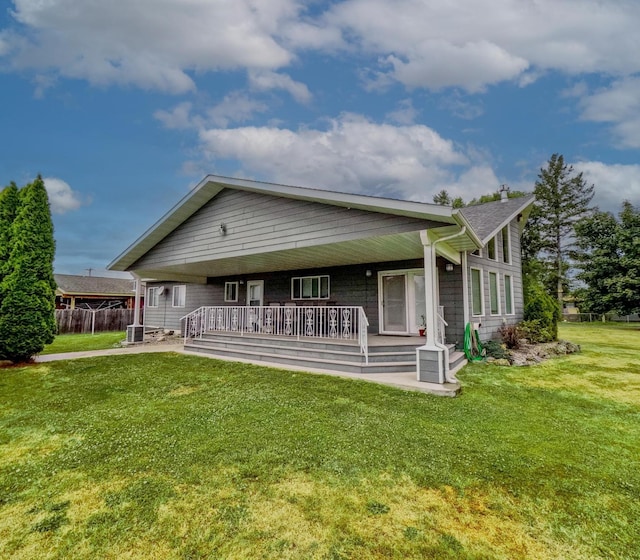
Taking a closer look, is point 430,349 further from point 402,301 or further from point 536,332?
point 536,332

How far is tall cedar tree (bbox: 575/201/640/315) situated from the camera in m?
19.2

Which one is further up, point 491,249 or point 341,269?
point 491,249

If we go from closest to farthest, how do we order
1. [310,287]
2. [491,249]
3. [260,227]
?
[260,227] → [491,249] → [310,287]

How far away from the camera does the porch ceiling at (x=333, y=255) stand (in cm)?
668

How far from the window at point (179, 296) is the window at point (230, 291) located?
280cm

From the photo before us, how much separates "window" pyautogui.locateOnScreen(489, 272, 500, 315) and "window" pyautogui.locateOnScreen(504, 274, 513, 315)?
33.1 inches

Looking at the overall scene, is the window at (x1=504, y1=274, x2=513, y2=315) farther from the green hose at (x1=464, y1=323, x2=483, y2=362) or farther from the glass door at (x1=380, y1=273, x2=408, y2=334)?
the glass door at (x1=380, y1=273, x2=408, y2=334)

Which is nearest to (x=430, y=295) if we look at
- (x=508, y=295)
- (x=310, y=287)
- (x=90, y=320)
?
(x=310, y=287)

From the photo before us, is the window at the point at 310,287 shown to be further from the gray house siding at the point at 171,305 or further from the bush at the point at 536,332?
the bush at the point at 536,332

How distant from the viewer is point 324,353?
22.7 ft

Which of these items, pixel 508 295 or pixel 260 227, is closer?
pixel 260 227

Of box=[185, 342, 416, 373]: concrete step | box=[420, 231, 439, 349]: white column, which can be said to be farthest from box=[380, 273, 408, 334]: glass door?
box=[420, 231, 439, 349]: white column

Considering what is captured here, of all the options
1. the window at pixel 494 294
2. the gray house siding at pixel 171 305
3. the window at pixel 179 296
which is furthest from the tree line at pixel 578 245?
the window at pixel 179 296

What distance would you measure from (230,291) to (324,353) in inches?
292
